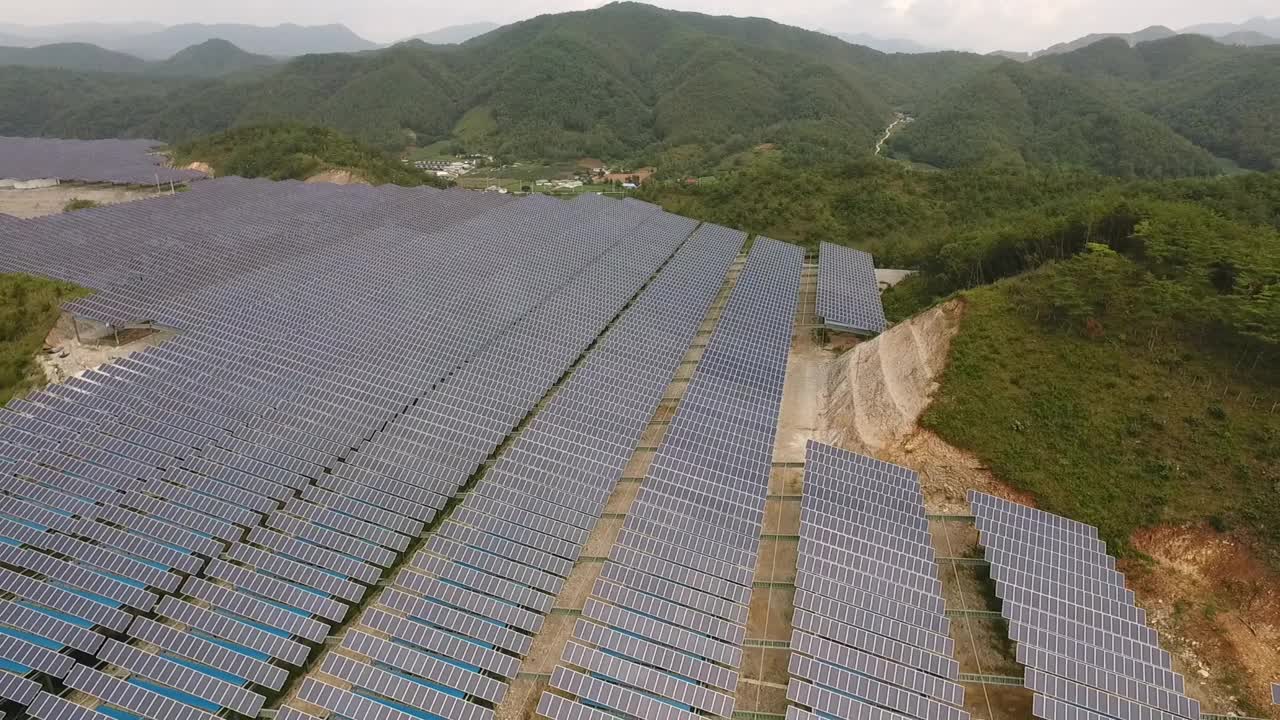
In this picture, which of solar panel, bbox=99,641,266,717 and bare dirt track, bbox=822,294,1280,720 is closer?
solar panel, bbox=99,641,266,717

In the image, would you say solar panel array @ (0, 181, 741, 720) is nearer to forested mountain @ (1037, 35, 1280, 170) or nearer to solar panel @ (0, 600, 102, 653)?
solar panel @ (0, 600, 102, 653)

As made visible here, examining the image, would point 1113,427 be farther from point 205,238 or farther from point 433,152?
point 433,152

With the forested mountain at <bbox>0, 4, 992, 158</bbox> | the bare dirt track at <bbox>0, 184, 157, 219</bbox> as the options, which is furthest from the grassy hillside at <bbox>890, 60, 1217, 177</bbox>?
the bare dirt track at <bbox>0, 184, 157, 219</bbox>

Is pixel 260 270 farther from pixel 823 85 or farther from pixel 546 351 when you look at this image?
pixel 823 85

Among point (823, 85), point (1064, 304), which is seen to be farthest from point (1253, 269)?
point (823, 85)

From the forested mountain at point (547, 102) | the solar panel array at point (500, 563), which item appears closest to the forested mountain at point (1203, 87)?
the forested mountain at point (547, 102)
